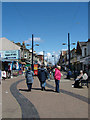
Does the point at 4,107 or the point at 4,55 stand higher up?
the point at 4,55

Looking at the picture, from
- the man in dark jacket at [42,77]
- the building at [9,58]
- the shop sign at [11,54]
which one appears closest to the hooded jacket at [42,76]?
the man in dark jacket at [42,77]

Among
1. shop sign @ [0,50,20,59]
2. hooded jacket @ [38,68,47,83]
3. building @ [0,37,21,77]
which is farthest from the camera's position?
shop sign @ [0,50,20,59]

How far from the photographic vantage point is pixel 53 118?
16.1 ft

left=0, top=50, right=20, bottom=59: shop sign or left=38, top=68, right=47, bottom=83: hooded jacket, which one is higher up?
left=0, top=50, right=20, bottom=59: shop sign

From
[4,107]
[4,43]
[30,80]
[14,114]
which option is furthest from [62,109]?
[4,43]

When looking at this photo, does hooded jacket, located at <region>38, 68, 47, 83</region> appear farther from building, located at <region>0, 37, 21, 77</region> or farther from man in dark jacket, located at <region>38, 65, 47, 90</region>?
building, located at <region>0, 37, 21, 77</region>

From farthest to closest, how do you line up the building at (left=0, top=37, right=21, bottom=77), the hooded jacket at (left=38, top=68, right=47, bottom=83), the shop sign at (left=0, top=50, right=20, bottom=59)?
1. the shop sign at (left=0, top=50, right=20, bottom=59)
2. the building at (left=0, top=37, right=21, bottom=77)
3. the hooded jacket at (left=38, top=68, right=47, bottom=83)

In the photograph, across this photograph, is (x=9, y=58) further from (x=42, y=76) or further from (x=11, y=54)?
(x=42, y=76)

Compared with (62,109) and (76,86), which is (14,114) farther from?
(76,86)

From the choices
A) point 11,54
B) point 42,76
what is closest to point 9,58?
point 11,54

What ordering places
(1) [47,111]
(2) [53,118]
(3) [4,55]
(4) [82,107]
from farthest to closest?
(3) [4,55]
(4) [82,107]
(1) [47,111]
(2) [53,118]

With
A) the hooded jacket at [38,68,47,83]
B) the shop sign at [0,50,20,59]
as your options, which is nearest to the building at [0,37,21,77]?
the shop sign at [0,50,20,59]

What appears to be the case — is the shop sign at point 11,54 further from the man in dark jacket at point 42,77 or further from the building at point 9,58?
the man in dark jacket at point 42,77

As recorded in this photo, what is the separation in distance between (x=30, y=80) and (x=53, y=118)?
5.38 metres
